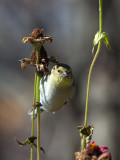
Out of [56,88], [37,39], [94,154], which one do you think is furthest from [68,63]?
[94,154]

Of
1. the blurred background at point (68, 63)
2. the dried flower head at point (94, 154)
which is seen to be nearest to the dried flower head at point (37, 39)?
the dried flower head at point (94, 154)

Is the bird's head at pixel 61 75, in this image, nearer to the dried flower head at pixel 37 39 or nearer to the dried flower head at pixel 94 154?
the dried flower head at pixel 37 39

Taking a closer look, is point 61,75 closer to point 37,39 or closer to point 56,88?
point 56,88

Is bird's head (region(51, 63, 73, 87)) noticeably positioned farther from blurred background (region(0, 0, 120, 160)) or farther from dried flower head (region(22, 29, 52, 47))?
blurred background (region(0, 0, 120, 160))

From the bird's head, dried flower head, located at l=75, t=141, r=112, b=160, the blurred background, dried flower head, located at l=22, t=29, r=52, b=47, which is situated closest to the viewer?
dried flower head, located at l=75, t=141, r=112, b=160

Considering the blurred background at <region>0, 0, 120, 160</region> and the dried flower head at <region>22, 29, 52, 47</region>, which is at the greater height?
the blurred background at <region>0, 0, 120, 160</region>

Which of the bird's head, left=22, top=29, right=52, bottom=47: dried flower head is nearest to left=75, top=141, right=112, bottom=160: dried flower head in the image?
left=22, top=29, right=52, bottom=47: dried flower head
